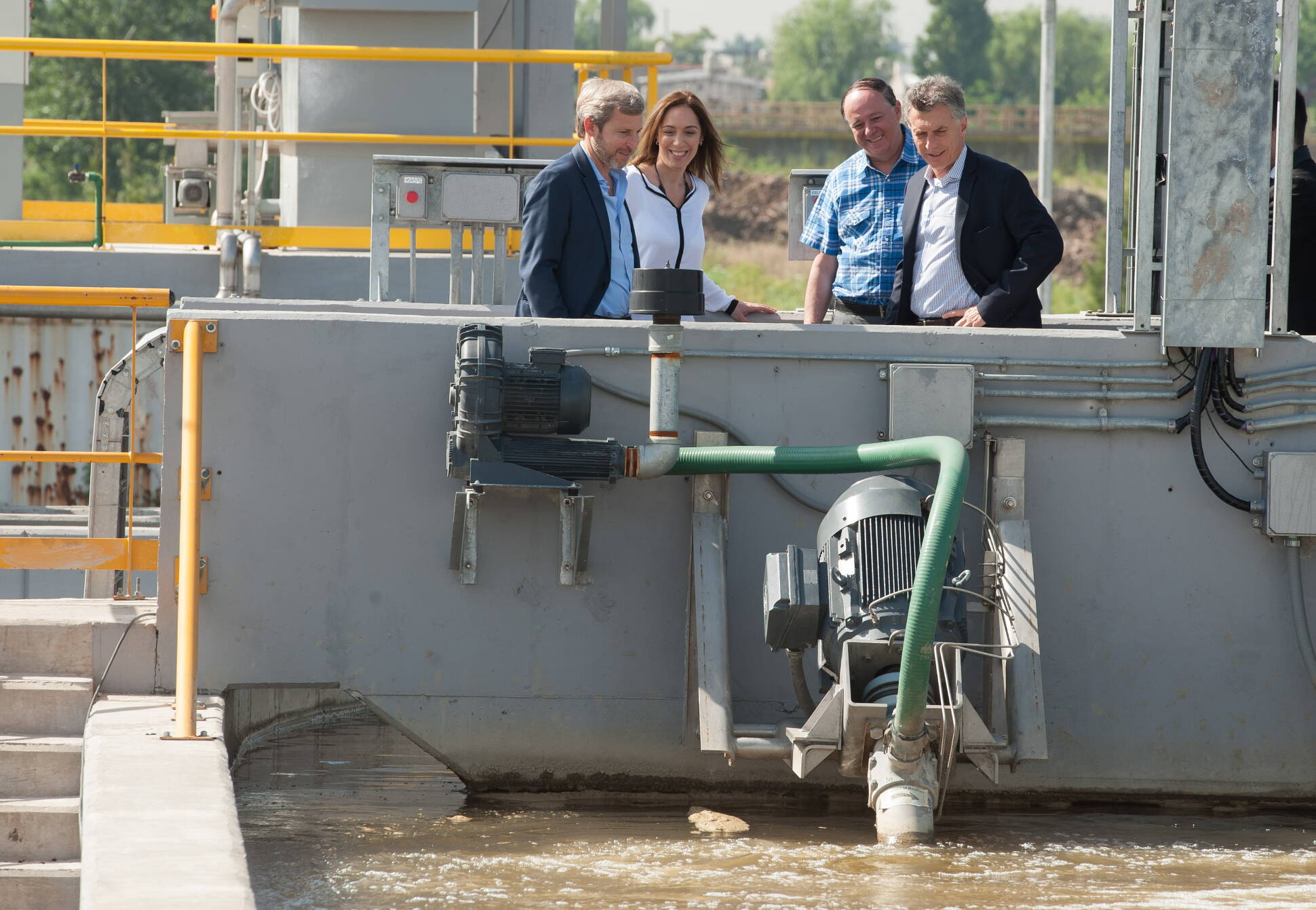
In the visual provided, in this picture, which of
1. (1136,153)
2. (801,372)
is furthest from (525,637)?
(1136,153)

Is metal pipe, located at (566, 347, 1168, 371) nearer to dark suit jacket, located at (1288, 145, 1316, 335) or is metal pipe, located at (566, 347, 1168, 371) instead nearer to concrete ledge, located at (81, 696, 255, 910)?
dark suit jacket, located at (1288, 145, 1316, 335)

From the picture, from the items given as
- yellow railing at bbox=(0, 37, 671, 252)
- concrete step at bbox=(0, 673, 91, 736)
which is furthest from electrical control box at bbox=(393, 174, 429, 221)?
concrete step at bbox=(0, 673, 91, 736)

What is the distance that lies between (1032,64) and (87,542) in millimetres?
103841

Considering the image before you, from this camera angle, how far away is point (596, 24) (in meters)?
123

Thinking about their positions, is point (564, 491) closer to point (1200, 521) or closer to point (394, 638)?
point (394, 638)

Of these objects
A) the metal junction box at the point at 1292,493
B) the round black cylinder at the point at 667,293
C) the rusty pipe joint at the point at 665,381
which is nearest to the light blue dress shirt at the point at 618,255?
the rusty pipe joint at the point at 665,381

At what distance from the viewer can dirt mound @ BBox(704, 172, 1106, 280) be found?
207ft

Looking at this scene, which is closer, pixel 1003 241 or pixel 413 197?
pixel 1003 241

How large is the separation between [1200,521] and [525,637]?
2.13m

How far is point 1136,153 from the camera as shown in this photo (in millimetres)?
5078

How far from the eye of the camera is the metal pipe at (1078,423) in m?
4.89

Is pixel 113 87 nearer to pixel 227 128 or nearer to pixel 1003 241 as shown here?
pixel 227 128

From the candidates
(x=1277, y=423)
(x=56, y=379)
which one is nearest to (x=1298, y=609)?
(x=1277, y=423)

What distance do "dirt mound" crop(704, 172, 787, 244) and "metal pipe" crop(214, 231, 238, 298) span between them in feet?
182
